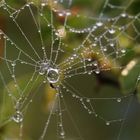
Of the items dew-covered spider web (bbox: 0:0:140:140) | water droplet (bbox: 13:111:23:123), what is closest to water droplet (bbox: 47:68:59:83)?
dew-covered spider web (bbox: 0:0:140:140)

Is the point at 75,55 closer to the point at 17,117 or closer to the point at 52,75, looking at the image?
the point at 52,75

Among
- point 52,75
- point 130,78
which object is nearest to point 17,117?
point 52,75

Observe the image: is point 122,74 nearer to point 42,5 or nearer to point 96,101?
point 42,5

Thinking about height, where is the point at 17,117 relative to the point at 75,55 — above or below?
below

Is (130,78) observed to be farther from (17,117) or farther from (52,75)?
(17,117)

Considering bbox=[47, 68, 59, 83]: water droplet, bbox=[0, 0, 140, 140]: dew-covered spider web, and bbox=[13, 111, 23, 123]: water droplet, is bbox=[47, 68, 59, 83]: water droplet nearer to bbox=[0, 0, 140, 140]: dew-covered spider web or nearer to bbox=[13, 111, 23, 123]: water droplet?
bbox=[0, 0, 140, 140]: dew-covered spider web

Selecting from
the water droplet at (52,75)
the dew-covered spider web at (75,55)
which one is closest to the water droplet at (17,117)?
the dew-covered spider web at (75,55)

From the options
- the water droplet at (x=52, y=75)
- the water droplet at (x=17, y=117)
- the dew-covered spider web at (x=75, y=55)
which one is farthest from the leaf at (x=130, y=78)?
the water droplet at (x=17, y=117)

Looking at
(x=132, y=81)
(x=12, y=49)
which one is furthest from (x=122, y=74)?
(x=12, y=49)

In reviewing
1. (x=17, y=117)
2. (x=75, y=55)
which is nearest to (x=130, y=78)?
(x=75, y=55)

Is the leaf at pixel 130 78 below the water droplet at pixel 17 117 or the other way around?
the other way around

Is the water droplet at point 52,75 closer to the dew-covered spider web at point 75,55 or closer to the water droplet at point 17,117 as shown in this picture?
the dew-covered spider web at point 75,55
